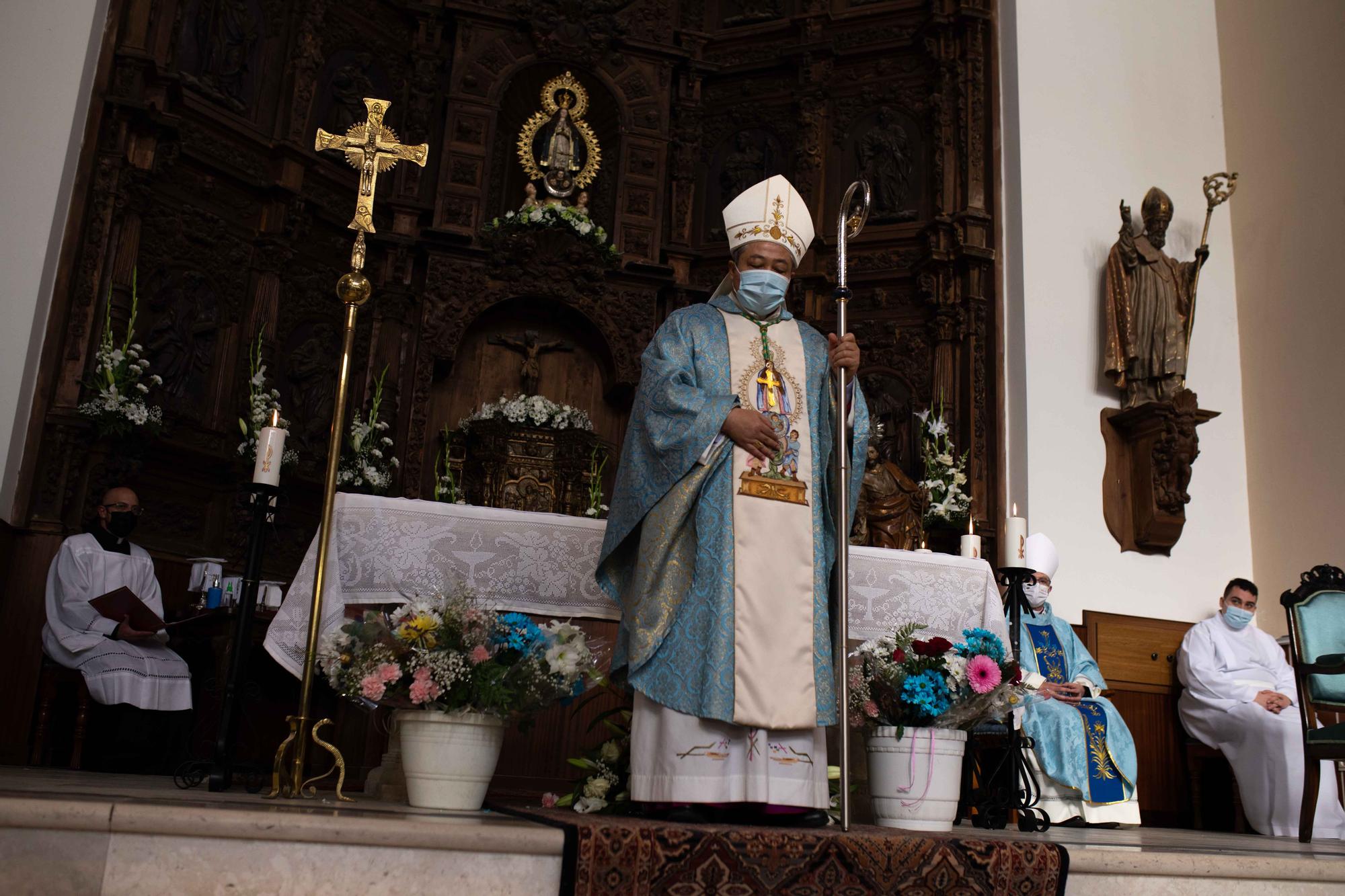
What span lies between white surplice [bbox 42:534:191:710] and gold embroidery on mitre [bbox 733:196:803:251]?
4.16m

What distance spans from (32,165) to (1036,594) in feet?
21.0

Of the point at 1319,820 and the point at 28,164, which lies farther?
the point at 28,164

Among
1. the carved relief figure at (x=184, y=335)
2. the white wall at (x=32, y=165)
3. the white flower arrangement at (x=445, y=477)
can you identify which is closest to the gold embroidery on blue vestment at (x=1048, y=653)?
the white flower arrangement at (x=445, y=477)

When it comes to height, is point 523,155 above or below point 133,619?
above

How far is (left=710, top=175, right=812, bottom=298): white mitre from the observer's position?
4.23 metres

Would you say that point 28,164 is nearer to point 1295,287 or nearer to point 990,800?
point 990,800

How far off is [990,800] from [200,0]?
288 inches

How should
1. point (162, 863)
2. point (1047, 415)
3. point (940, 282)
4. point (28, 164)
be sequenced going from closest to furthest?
point (162, 863) → point (28, 164) → point (1047, 415) → point (940, 282)

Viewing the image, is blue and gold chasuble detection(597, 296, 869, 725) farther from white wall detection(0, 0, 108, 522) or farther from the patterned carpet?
white wall detection(0, 0, 108, 522)

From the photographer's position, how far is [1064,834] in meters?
4.96

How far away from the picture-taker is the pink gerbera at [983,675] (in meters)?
4.20

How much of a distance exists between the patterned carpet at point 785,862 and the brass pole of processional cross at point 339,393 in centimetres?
106

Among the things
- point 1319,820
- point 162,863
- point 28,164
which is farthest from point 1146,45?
point 162,863

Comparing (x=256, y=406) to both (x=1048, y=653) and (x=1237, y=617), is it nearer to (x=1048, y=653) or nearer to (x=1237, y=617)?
(x=1048, y=653)
